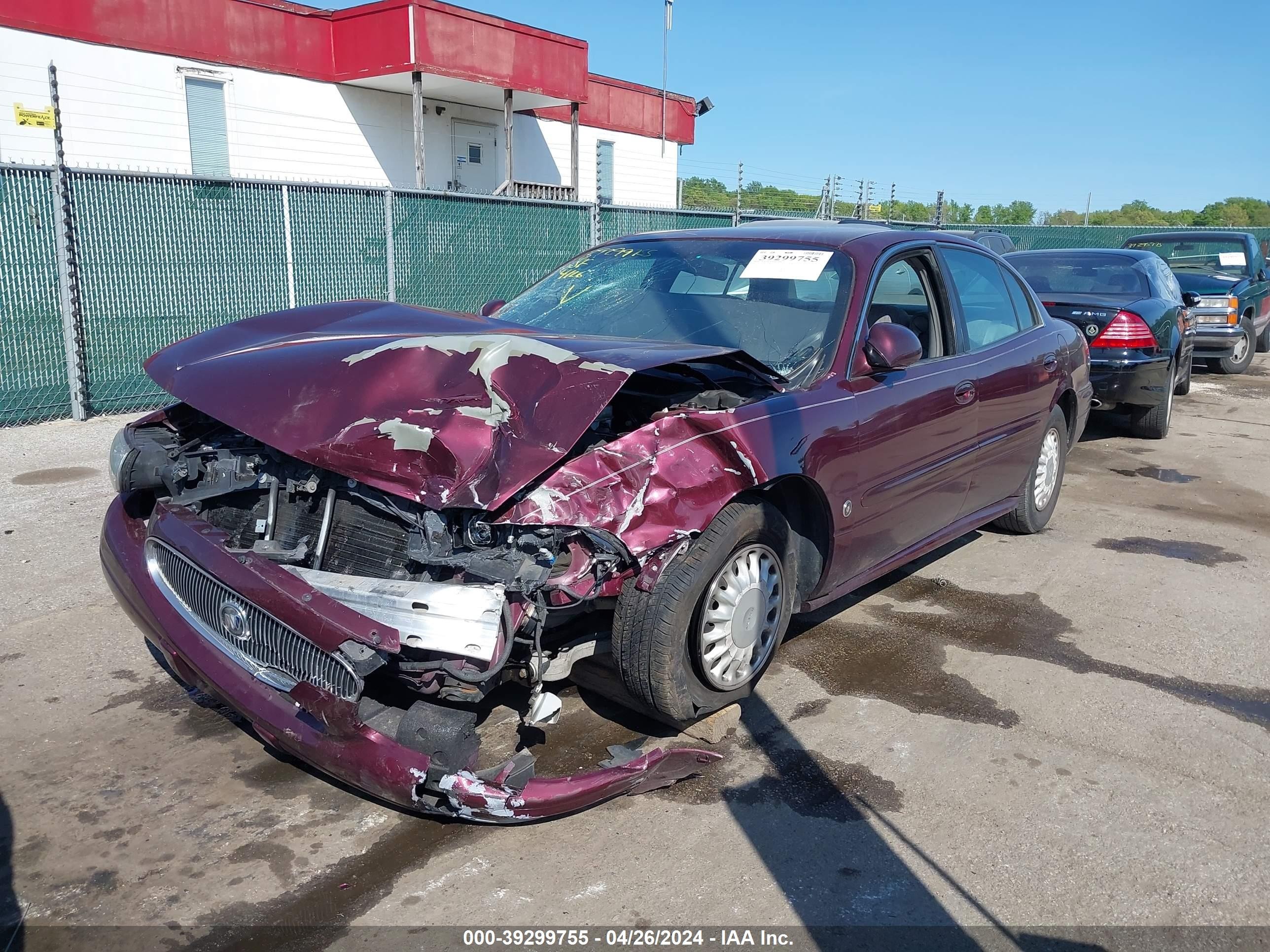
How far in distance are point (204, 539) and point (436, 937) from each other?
1390mm

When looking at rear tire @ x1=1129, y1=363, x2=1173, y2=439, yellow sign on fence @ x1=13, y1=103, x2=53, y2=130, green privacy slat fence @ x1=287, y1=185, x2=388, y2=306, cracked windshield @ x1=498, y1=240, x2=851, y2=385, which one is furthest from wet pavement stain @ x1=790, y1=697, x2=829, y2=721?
yellow sign on fence @ x1=13, y1=103, x2=53, y2=130

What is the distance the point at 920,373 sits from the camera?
4348mm

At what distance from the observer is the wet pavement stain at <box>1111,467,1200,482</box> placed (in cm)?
773

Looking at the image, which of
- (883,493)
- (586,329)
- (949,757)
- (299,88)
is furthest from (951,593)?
(299,88)

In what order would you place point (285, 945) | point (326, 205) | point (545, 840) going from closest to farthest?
point (285, 945), point (545, 840), point (326, 205)

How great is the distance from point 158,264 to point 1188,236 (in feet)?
41.7

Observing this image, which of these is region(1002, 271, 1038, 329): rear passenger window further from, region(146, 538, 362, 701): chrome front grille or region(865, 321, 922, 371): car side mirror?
region(146, 538, 362, 701): chrome front grille

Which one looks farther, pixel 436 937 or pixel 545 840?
pixel 545 840

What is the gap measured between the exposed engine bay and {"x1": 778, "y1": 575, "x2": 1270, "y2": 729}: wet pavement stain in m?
1.33

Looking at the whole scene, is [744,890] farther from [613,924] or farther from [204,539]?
[204,539]

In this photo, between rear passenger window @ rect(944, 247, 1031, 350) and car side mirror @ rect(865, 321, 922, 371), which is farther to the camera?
rear passenger window @ rect(944, 247, 1031, 350)

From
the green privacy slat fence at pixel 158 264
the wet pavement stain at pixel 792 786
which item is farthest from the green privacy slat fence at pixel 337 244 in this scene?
the wet pavement stain at pixel 792 786

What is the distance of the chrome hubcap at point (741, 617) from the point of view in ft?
10.9

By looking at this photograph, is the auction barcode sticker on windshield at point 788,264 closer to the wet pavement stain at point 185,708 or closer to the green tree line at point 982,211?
the wet pavement stain at point 185,708
